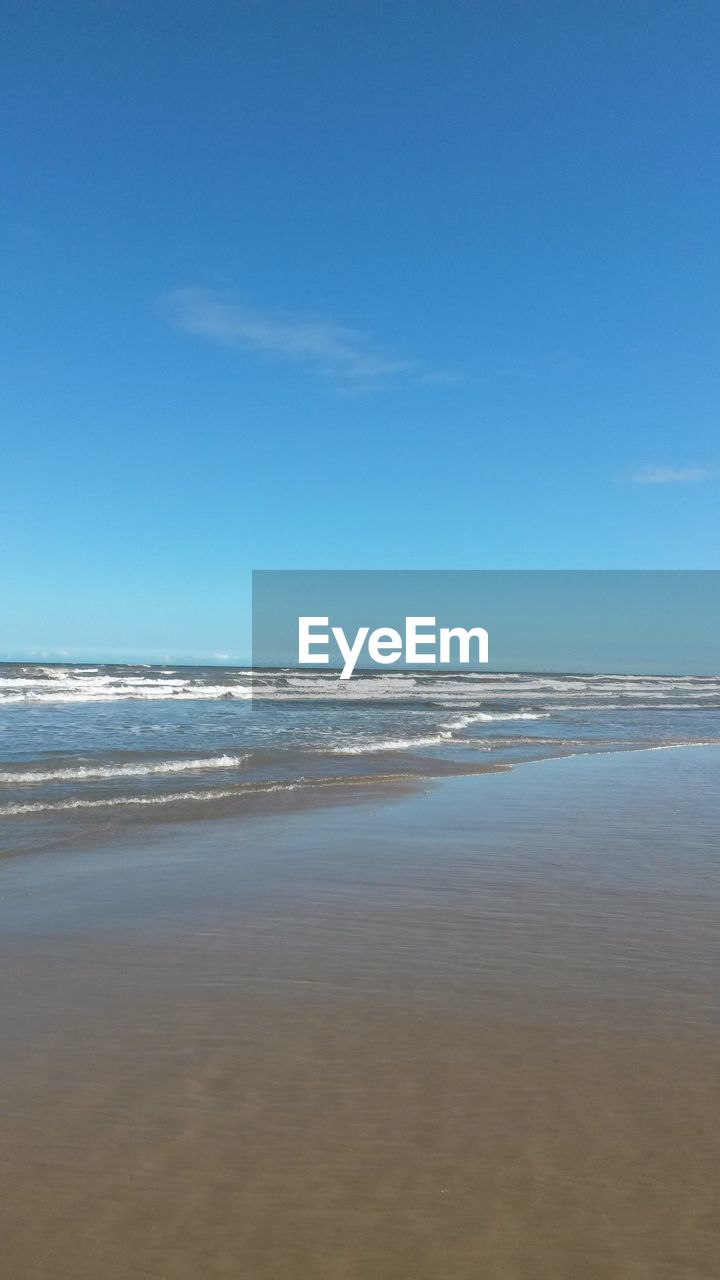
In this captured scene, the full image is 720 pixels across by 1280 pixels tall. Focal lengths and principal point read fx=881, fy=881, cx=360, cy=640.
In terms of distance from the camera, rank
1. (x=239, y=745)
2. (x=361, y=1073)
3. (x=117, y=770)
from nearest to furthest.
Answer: (x=361, y=1073), (x=117, y=770), (x=239, y=745)

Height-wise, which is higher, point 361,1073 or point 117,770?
point 117,770

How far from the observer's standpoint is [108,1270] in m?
2.47

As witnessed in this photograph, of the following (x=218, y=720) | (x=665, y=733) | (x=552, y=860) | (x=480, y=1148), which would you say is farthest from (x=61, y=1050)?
(x=665, y=733)

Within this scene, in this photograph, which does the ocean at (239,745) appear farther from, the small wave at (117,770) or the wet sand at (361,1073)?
the wet sand at (361,1073)

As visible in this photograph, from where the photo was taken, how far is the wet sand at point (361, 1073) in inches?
102

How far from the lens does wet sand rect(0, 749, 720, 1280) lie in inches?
102

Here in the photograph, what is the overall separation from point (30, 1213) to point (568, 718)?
28604 millimetres

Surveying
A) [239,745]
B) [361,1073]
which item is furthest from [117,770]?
[361,1073]

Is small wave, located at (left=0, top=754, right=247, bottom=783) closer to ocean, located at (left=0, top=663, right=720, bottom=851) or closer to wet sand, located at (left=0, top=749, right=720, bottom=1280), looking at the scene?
ocean, located at (left=0, top=663, right=720, bottom=851)

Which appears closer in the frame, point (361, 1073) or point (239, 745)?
point (361, 1073)

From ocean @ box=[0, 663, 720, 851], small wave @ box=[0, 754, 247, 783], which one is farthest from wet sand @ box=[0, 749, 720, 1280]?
small wave @ box=[0, 754, 247, 783]

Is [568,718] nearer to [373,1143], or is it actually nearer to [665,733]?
[665,733]

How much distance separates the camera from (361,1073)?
3602 millimetres

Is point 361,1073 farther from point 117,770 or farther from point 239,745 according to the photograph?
point 239,745
